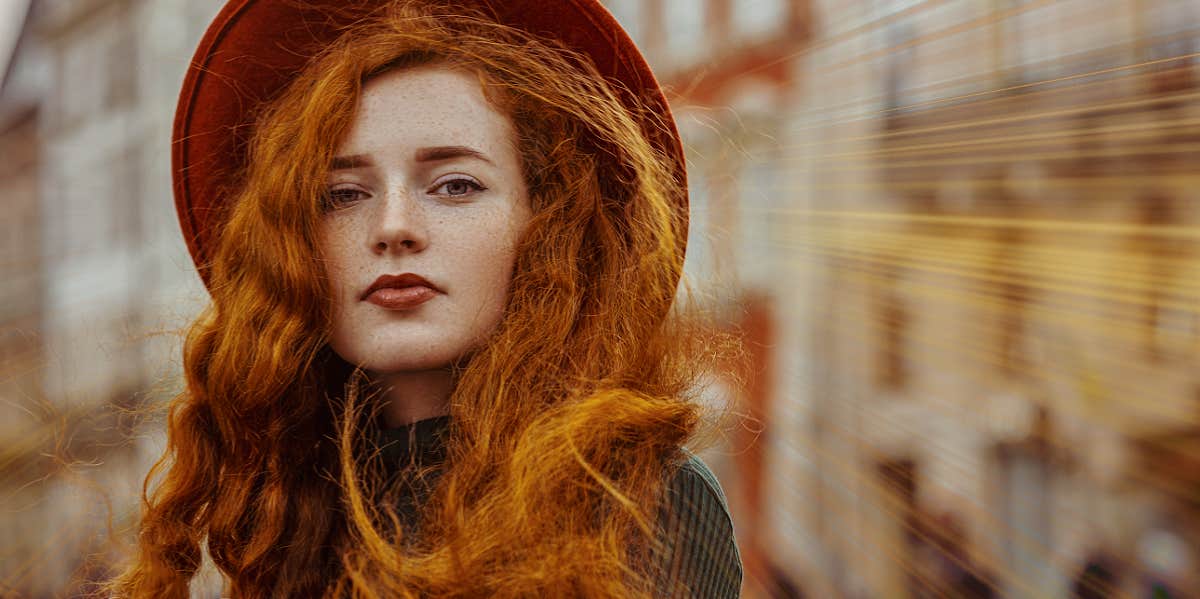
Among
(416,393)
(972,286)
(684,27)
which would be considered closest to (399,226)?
(416,393)

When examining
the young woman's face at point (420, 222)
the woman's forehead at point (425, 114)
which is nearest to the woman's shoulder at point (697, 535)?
the young woman's face at point (420, 222)

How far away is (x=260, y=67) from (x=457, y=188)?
0.26 meters

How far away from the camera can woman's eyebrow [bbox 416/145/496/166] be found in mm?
760

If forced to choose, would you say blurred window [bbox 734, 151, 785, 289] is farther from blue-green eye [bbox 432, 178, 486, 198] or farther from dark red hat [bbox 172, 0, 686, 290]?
blue-green eye [bbox 432, 178, 486, 198]

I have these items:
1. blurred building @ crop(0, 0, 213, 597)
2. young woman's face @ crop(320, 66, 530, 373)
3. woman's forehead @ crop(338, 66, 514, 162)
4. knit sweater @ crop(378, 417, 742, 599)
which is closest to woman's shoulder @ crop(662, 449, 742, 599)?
knit sweater @ crop(378, 417, 742, 599)

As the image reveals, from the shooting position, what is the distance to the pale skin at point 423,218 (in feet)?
2.45

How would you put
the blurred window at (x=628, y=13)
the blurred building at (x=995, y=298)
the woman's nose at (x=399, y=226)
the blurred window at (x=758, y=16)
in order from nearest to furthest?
the blurred building at (x=995, y=298)
the blurred window at (x=758, y=16)
the woman's nose at (x=399, y=226)
the blurred window at (x=628, y=13)

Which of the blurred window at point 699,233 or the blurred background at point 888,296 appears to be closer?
the blurred background at point 888,296

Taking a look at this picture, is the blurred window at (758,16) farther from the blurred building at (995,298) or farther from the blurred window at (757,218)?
the blurred window at (757,218)

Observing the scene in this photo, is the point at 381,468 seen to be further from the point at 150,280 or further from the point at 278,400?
the point at 150,280

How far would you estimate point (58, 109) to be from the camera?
1.18 metres

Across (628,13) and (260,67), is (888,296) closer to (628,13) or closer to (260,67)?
(628,13)

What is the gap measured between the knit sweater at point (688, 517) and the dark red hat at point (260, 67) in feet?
0.99

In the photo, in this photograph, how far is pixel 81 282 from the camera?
47.5 inches
